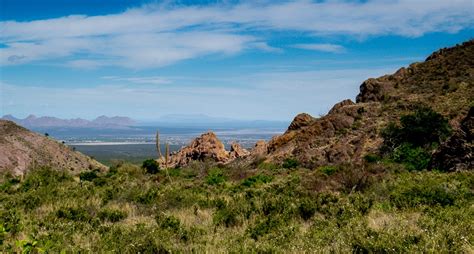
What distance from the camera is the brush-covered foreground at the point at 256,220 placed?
7.66 m

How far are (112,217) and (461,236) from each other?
8.64 metres

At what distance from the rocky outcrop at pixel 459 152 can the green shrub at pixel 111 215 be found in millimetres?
15050

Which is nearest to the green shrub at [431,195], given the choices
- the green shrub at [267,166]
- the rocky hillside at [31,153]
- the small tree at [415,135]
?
the small tree at [415,135]

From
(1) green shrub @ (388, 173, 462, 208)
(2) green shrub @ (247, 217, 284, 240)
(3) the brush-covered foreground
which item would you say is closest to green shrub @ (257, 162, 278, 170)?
(3) the brush-covered foreground

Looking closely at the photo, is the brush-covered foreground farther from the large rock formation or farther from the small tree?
the large rock formation

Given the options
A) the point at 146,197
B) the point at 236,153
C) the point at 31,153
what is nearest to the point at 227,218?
the point at 146,197

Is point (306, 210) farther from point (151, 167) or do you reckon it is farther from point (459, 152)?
point (151, 167)

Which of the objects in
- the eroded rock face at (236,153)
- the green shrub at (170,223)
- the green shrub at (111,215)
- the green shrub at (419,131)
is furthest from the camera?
the eroded rock face at (236,153)

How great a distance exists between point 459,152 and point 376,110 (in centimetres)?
2660

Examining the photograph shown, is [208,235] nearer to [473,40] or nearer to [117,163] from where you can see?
[117,163]

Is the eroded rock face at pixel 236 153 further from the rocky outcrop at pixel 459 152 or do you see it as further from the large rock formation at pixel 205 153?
the rocky outcrop at pixel 459 152

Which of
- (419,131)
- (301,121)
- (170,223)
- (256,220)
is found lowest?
(256,220)

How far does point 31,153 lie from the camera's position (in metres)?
45.1

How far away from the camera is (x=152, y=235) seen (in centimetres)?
866
